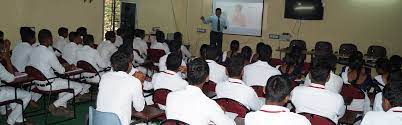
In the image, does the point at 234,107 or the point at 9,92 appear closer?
the point at 234,107

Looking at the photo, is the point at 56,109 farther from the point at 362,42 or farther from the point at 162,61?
the point at 362,42

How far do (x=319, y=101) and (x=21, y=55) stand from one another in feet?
14.5

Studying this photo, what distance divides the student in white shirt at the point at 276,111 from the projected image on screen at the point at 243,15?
8.90 metres

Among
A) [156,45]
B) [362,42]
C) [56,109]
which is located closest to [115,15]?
[156,45]

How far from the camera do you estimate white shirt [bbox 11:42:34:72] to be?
607 cm

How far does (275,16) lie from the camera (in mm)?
11477

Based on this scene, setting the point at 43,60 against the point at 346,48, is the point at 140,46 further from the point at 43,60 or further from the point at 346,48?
the point at 346,48

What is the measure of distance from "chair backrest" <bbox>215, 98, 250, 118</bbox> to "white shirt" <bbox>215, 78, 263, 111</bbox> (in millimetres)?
215

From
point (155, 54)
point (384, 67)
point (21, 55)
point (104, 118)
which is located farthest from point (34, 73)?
point (384, 67)

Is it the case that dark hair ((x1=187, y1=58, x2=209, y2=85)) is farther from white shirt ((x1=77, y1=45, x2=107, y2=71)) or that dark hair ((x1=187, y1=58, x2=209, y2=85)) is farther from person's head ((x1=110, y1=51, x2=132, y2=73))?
white shirt ((x1=77, y1=45, x2=107, y2=71))

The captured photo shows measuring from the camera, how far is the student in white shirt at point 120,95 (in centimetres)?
368

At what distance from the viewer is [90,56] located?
264 inches

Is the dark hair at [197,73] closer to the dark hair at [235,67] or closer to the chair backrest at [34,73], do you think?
the dark hair at [235,67]

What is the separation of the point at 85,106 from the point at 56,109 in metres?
0.63
